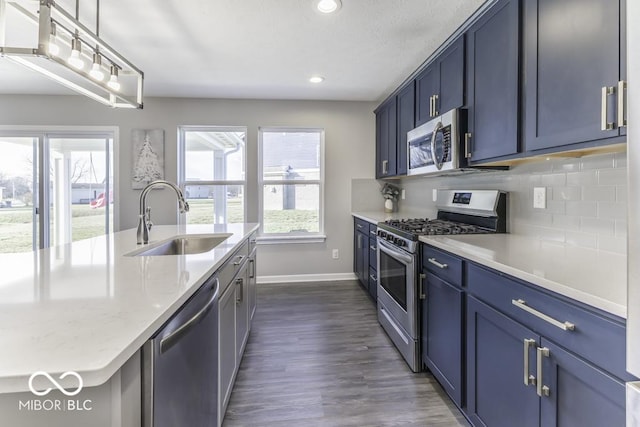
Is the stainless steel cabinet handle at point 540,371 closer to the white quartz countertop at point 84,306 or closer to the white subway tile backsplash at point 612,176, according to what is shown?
the white subway tile backsplash at point 612,176

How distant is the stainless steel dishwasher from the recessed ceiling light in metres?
1.80

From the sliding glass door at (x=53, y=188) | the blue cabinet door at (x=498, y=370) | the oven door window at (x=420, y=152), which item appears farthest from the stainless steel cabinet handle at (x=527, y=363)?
the sliding glass door at (x=53, y=188)

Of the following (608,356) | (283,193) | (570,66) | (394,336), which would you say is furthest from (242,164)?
(608,356)

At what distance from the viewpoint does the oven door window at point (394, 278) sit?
215cm

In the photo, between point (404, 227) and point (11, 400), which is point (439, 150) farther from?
point (11, 400)

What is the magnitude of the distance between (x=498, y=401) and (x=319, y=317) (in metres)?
1.82

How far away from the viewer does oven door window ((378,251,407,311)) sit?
84.8 inches

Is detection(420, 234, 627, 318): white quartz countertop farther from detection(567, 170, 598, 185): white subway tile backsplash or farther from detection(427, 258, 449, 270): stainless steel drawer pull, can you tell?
detection(567, 170, 598, 185): white subway tile backsplash

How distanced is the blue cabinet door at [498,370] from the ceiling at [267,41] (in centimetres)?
194

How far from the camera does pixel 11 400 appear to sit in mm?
563

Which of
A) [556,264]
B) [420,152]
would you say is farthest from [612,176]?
[420,152]

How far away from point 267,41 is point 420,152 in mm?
1545

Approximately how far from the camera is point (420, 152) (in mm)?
2637

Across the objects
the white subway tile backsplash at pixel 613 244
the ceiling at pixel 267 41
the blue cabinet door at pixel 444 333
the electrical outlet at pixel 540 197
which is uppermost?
the ceiling at pixel 267 41
